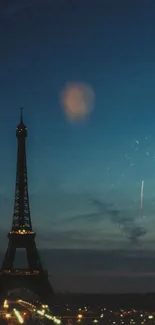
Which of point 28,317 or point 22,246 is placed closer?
point 28,317

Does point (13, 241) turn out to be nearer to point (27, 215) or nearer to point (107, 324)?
point (27, 215)

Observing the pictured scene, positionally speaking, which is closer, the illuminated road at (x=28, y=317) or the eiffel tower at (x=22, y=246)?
the illuminated road at (x=28, y=317)

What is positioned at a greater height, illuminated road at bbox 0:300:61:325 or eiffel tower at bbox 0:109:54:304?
eiffel tower at bbox 0:109:54:304

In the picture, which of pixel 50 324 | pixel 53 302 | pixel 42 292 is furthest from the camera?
pixel 53 302

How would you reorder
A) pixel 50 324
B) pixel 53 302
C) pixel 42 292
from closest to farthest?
pixel 50 324
pixel 42 292
pixel 53 302

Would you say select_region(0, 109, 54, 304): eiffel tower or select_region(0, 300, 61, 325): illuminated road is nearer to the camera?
select_region(0, 300, 61, 325): illuminated road

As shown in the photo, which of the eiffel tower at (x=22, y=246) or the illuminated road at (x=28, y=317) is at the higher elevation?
the eiffel tower at (x=22, y=246)

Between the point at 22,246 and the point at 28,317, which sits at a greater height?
the point at 22,246

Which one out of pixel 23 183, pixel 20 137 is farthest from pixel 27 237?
pixel 20 137
